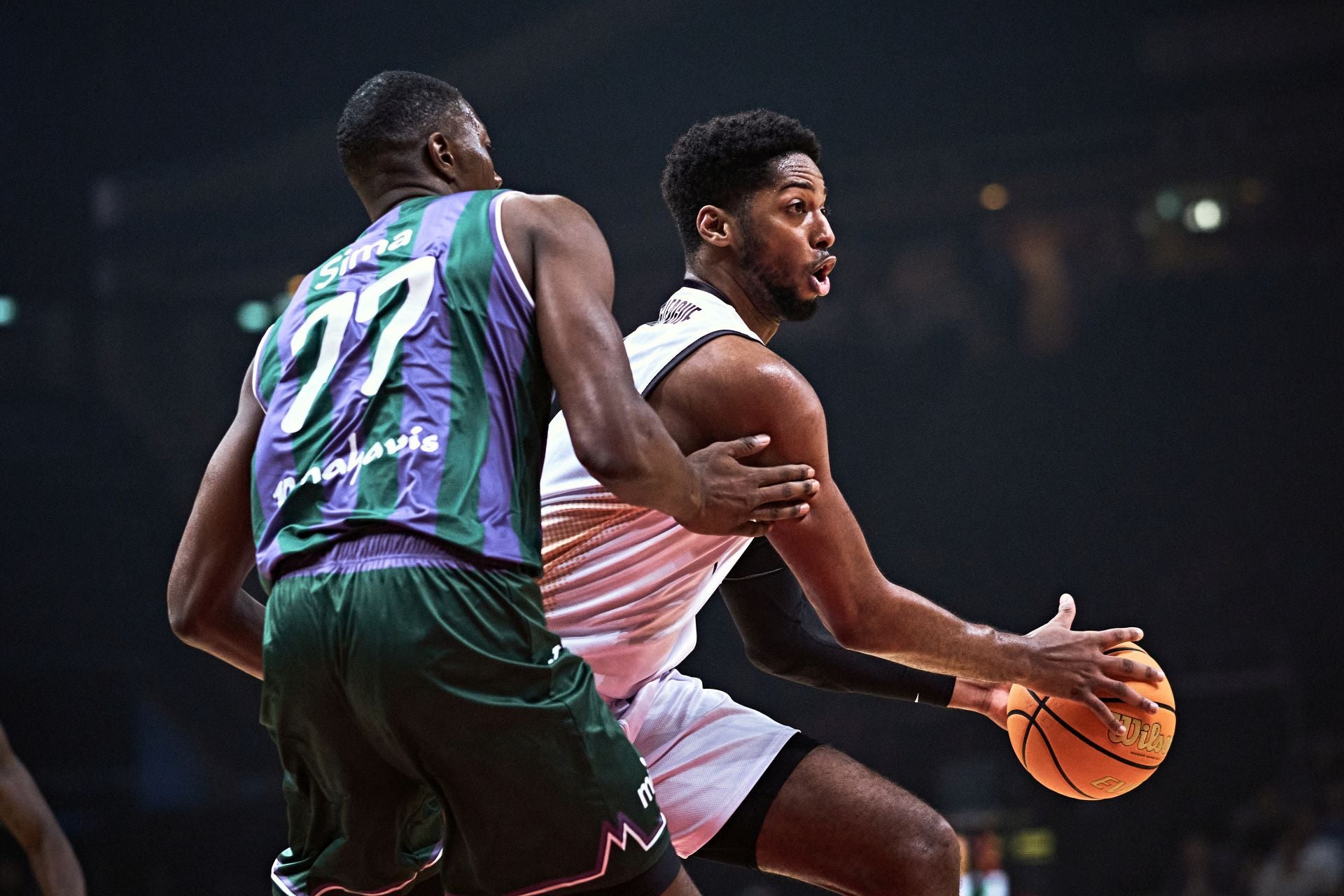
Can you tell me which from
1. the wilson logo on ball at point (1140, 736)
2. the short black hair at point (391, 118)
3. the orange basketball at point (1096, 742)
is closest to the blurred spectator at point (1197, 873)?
the orange basketball at point (1096, 742)

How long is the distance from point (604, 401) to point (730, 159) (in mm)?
1367

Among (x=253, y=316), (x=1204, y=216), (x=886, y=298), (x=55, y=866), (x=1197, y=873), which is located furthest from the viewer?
(x=1204, y=216)

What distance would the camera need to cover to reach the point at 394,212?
2.18m

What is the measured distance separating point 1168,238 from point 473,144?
1077cm

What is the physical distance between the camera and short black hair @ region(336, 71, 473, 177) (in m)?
A: 2.31

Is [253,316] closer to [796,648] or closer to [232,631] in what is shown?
[796,648]

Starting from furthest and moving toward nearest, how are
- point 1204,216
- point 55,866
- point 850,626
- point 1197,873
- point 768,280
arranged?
point 1204,216, point 1197,873, point 55,866, point 768,280, point 850,626

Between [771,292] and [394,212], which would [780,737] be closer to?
[771,292]

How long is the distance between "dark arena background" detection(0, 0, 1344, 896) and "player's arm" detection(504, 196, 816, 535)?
7.87 meters

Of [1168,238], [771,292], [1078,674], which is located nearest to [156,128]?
[1168,238]

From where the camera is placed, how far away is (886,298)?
38.7 feet

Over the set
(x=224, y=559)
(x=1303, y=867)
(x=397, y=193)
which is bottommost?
(x=1303, y=867)

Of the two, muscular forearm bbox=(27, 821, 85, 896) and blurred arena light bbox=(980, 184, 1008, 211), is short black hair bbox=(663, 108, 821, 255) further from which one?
blurred arena light bbox=(980, 184, 1008, 211)

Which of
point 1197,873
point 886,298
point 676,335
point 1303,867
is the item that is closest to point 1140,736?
point 676,335
